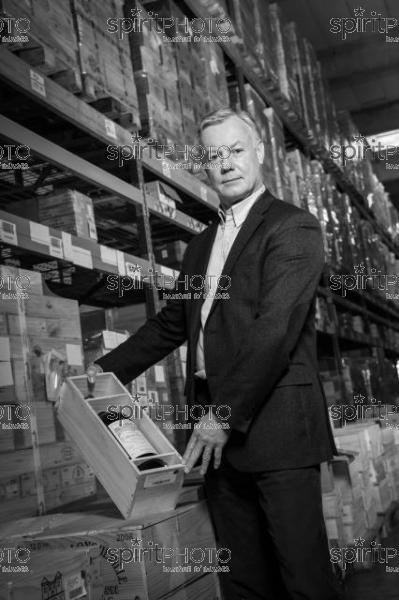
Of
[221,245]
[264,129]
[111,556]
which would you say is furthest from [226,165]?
[264,129]

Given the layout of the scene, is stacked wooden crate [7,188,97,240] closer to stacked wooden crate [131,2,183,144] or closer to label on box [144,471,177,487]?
stacked wooden crate [131,2,183,144]

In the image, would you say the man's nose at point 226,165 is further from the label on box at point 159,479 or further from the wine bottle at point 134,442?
the label on box at point 159,479

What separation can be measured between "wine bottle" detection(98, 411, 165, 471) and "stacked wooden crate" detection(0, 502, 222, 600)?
0.16m

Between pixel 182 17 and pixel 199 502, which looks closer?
pixel 199 502

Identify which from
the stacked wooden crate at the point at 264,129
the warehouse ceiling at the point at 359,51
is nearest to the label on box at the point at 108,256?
the stacked wooden crate at the point at 264,129

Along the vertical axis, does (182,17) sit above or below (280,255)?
above

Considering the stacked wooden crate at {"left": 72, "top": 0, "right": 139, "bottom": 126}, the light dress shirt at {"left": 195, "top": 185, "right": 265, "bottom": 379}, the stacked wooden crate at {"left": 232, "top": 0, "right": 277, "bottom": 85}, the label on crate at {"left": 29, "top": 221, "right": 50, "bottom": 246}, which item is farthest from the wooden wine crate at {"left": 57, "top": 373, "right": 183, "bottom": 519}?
the stacked wooden crate at {"left": 232, "top": 0, "right": 277, "bottom": 85}

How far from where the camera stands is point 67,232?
323 cm

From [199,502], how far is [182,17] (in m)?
3.27

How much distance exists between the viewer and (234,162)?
2.60 m

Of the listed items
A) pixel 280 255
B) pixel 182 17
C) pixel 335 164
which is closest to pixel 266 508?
pixel 280 255

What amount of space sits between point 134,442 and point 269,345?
0.51m

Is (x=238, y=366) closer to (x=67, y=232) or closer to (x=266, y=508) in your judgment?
(x=266, y=508)

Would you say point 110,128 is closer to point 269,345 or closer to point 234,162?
point 234,162
